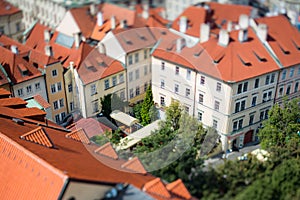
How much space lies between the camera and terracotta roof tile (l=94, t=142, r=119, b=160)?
17008 millimetres

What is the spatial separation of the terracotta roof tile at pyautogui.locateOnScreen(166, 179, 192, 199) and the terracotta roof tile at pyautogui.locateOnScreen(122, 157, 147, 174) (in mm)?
1424

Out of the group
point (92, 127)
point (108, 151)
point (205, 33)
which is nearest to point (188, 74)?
point (205, 33)

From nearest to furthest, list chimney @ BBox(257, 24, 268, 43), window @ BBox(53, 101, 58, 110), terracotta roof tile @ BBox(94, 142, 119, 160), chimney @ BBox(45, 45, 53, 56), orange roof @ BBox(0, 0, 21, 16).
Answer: terracotta roof tile @ BBox(94, 142, 119, 160)
window @ BBox(53, 101, 58, 110)
chimney @ BBox(257, 24, 268, 43)
chimney @ BBox(45, 45, 53, 56)
orange roof @ BBox(0, 0, 21, 16)

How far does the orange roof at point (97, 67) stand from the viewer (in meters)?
29.0

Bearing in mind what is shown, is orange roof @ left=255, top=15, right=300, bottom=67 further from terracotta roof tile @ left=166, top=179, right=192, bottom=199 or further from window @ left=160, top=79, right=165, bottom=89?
terracotta roof tile @ left=166, top=179, right=192, bottom=199

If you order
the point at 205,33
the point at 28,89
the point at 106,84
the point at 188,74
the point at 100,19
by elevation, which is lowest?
the point at 28,89

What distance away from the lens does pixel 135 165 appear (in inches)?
639

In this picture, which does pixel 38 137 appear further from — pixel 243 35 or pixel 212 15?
pixel 212 15

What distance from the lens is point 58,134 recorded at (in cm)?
2080

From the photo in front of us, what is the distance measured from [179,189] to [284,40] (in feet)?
71.9

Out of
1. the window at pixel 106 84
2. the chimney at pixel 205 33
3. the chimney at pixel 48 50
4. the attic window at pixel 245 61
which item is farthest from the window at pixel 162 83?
the chimney at pixel 48 50

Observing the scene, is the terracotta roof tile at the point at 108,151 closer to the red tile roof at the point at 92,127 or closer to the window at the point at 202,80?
the red tile roof at the point at 92,127

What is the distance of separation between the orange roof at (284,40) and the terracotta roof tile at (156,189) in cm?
1961

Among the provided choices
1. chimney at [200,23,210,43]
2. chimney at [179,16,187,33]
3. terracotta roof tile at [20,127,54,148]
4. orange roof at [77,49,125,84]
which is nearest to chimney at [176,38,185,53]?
chimney at [200,23,210,43]
